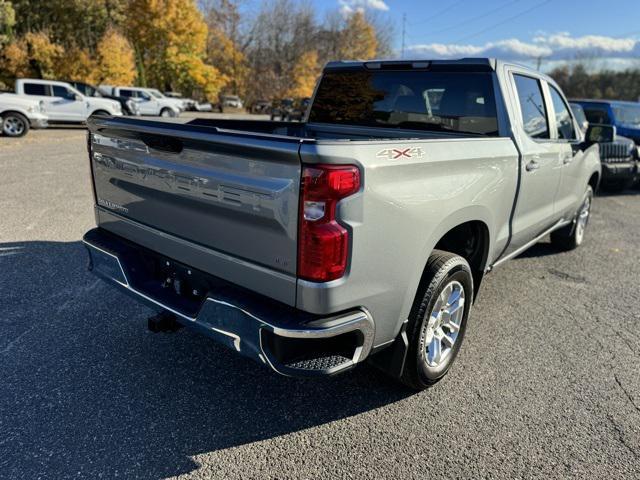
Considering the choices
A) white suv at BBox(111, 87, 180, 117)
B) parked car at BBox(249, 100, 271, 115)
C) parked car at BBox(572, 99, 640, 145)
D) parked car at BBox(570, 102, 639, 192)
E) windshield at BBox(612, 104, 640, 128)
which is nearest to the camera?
parked car at BBox(570, 102, 639, 192)

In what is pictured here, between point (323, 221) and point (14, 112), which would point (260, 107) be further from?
point (323, 221)

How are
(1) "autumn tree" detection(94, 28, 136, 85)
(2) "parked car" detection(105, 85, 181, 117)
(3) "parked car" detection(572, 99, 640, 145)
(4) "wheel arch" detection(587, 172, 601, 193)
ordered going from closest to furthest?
(4) "wheel arch" detection(587, 172, 601, 193) < (3) "parked car" detection(572, 99, 640, 145) < (2) "parked car" detection(105, 85, 181, 117) < (1) "autumn tree" detection(94, 28, 136, 85)

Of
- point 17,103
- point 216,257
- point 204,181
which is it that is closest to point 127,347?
point 216,257

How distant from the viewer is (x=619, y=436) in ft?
8.95

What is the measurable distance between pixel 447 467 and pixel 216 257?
1.58 m

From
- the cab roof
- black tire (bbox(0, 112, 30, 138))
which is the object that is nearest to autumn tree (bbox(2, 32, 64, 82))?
black tire (bbox(0, 112, 30, 138))

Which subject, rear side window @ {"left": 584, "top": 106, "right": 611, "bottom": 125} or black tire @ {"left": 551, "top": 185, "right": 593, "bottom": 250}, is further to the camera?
rear side window @ {"left": 584, "top": 106, "right": 611, "bottom": 125}

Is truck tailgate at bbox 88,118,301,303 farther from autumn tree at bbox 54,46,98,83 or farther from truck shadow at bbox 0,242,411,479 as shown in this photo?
autumn tree at bbox 54,46,98,83

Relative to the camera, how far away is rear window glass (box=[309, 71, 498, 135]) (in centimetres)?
368

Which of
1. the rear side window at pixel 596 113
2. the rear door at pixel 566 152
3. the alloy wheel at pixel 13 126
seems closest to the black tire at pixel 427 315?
the rear door at pixel 566 152

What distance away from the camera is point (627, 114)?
12016 mm

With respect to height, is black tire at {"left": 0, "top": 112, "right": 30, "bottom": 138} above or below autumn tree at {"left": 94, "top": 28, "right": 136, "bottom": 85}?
below

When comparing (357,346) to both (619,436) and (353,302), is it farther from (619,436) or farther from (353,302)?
(619,436)

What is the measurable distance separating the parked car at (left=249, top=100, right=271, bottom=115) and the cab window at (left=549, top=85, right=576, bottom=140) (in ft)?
138
